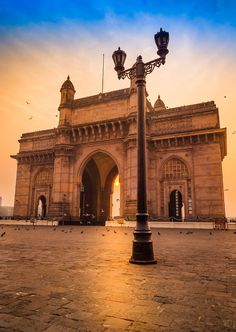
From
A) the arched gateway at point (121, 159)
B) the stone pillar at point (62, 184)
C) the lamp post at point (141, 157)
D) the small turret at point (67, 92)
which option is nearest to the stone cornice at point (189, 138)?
the arched gateway at point (121, 159)

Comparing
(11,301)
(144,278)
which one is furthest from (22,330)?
(144,278)

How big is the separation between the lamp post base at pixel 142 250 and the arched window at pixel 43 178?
87.0 feet

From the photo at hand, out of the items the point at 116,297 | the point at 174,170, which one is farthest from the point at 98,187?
the point at 116,297

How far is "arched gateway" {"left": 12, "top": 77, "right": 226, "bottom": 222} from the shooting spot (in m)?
23.1

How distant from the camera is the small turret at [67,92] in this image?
99.8 feet

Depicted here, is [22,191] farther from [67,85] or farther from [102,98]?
[102,98]

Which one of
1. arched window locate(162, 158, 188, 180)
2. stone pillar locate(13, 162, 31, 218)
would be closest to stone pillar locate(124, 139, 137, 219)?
arched window locate(162, 158, 188, 180)

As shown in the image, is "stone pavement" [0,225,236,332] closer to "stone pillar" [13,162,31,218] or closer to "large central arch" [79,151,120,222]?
"stone pillar" [13,162,31,218]

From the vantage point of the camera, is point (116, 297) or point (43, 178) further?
point (43, 178)

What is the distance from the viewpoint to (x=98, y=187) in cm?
3525

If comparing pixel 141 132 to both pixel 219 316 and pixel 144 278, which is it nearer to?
pixel 144 278

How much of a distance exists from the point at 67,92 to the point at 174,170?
16014 mm

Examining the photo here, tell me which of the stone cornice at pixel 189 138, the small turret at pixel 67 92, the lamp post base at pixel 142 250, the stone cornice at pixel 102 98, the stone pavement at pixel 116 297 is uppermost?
the small turret at pixel 67 92

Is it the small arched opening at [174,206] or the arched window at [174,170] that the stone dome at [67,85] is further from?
the small arched opening at [174,206]
